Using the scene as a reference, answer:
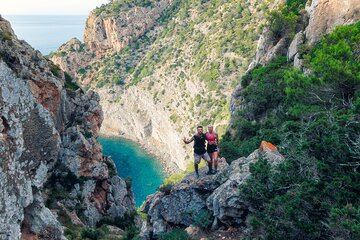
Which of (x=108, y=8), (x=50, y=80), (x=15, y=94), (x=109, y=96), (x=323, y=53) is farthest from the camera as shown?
(x=108, y=8)

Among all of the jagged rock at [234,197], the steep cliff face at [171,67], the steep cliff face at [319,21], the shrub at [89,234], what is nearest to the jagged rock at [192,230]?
the jagged rock at [234,197]

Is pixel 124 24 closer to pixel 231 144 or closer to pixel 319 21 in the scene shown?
pixel 319 21

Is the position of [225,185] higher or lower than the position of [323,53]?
lower

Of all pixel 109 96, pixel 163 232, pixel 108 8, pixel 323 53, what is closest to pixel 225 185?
pixel 163 232

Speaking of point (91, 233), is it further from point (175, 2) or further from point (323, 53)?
point (175, 2)

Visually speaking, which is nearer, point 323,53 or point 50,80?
point 323,53

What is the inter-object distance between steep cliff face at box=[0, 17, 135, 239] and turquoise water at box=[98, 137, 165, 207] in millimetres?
23615

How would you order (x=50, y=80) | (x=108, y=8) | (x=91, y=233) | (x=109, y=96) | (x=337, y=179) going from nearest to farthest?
(x=337, y=179) < (x=91, y=233) < (x=50, y=80) < (x=109, y=96) < (x=108, y=8)

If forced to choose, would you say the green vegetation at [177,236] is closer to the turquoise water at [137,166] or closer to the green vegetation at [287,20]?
the green vegetation at [287,20]

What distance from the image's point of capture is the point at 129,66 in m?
73.2

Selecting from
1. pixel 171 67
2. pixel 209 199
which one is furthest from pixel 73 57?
pixel 209 199

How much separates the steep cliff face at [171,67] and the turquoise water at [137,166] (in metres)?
2.56

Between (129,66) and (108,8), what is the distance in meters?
14.7

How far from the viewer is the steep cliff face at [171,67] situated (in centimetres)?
4922
